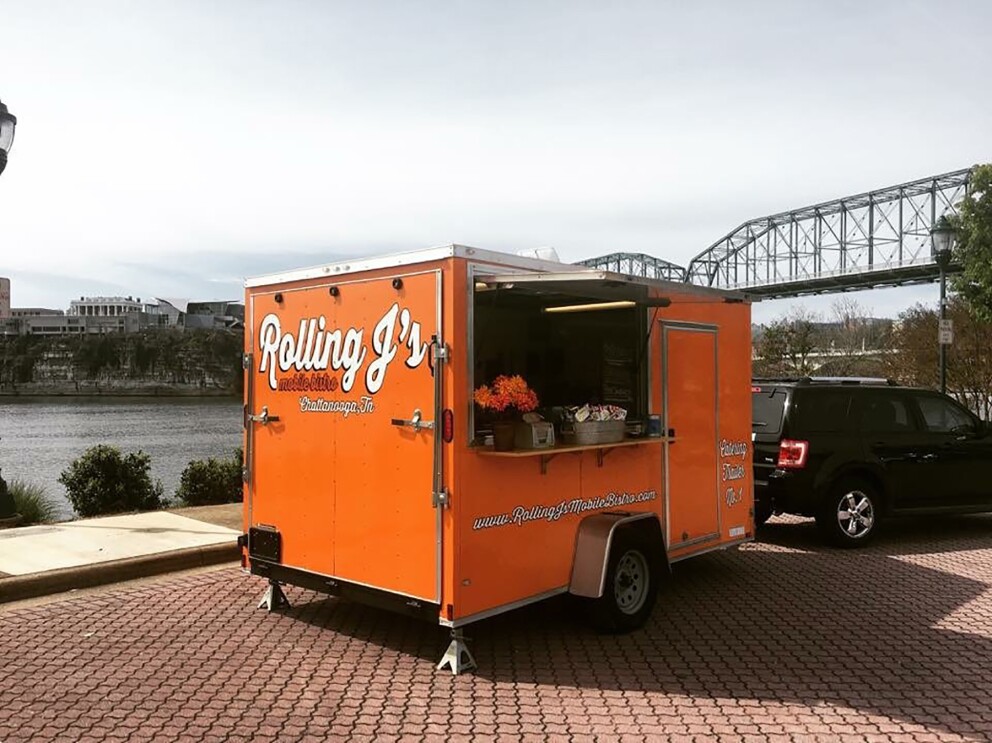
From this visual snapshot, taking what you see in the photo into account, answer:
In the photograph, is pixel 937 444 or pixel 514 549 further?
pixel 937 444

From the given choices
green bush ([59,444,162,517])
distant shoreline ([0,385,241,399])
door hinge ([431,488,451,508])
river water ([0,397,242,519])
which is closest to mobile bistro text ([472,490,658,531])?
door hinge ([431,488,451,508])

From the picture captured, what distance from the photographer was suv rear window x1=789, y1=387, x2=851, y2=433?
8.68 m

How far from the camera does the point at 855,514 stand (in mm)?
8695

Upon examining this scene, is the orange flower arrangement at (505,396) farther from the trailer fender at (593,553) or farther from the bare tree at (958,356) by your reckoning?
the bare tree at (958,356)

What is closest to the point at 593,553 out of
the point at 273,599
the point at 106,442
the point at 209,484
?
the point at 273,599

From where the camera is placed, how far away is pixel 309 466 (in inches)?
220

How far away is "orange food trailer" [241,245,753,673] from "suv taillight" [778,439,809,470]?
215cm

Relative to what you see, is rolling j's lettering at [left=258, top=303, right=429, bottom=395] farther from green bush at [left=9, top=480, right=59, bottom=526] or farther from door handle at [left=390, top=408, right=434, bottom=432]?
green bush at [left=9, top=480, right=59, bottom=526]

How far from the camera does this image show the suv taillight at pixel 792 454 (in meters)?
8.47

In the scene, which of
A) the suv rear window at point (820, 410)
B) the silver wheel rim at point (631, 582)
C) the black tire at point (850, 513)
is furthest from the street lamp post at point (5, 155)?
the black tire at point (850, 513)

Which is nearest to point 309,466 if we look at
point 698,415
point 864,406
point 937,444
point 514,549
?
point 514,549

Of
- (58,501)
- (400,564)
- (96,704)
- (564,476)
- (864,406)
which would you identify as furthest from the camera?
(58,501)

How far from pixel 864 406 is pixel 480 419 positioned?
5.78 meters

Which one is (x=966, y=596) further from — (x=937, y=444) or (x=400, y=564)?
(x=400, y=564)
